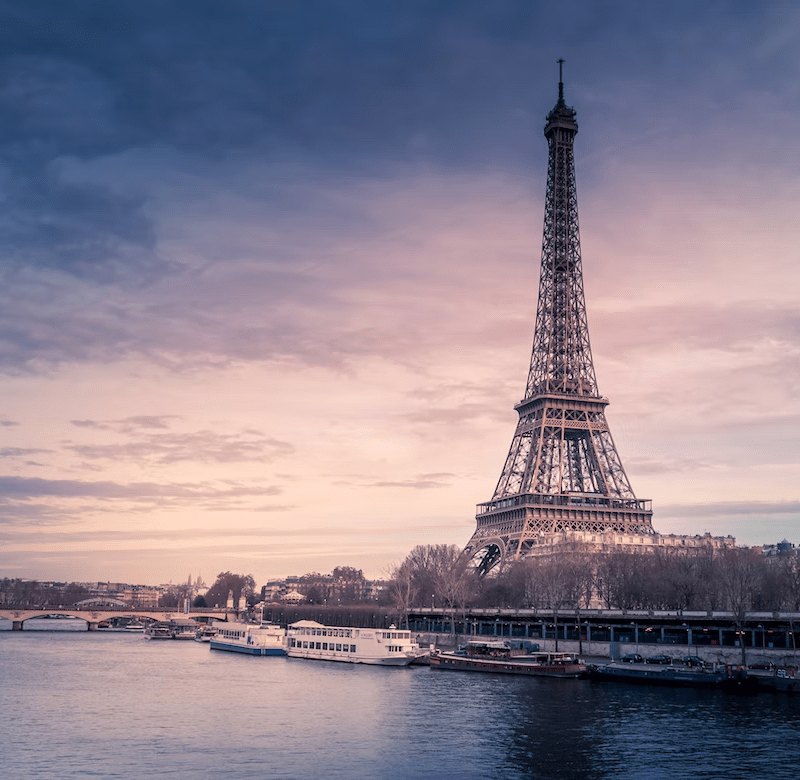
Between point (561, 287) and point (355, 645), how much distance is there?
76494mm

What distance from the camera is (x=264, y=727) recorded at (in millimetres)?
53500

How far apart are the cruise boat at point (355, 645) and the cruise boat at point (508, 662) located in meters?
3.94

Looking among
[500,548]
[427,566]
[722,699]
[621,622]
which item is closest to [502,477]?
[500,548]

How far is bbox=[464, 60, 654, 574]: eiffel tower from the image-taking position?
458ft

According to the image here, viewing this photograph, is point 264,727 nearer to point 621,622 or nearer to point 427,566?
point 621,622

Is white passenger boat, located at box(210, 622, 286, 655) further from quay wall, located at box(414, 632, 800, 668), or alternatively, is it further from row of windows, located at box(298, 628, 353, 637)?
quay wall, located at box(414, 632, 800, 668)

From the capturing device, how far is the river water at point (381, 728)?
42375mm

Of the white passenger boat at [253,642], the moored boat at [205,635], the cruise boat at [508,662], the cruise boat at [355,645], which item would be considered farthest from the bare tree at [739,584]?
the moored boat at [205,635]

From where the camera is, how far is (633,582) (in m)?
116

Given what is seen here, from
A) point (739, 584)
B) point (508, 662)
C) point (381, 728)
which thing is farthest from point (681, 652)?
point (381, 728)

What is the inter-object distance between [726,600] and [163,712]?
69152mm

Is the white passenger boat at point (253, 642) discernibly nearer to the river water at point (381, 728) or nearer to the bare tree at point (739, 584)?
the river water at point (381, 728)

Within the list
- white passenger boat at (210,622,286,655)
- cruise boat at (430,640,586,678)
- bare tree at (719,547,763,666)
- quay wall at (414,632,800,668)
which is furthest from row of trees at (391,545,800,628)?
white passenger boat at (210,622,286,655)

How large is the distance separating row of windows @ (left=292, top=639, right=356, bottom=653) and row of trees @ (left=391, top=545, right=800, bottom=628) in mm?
23523
